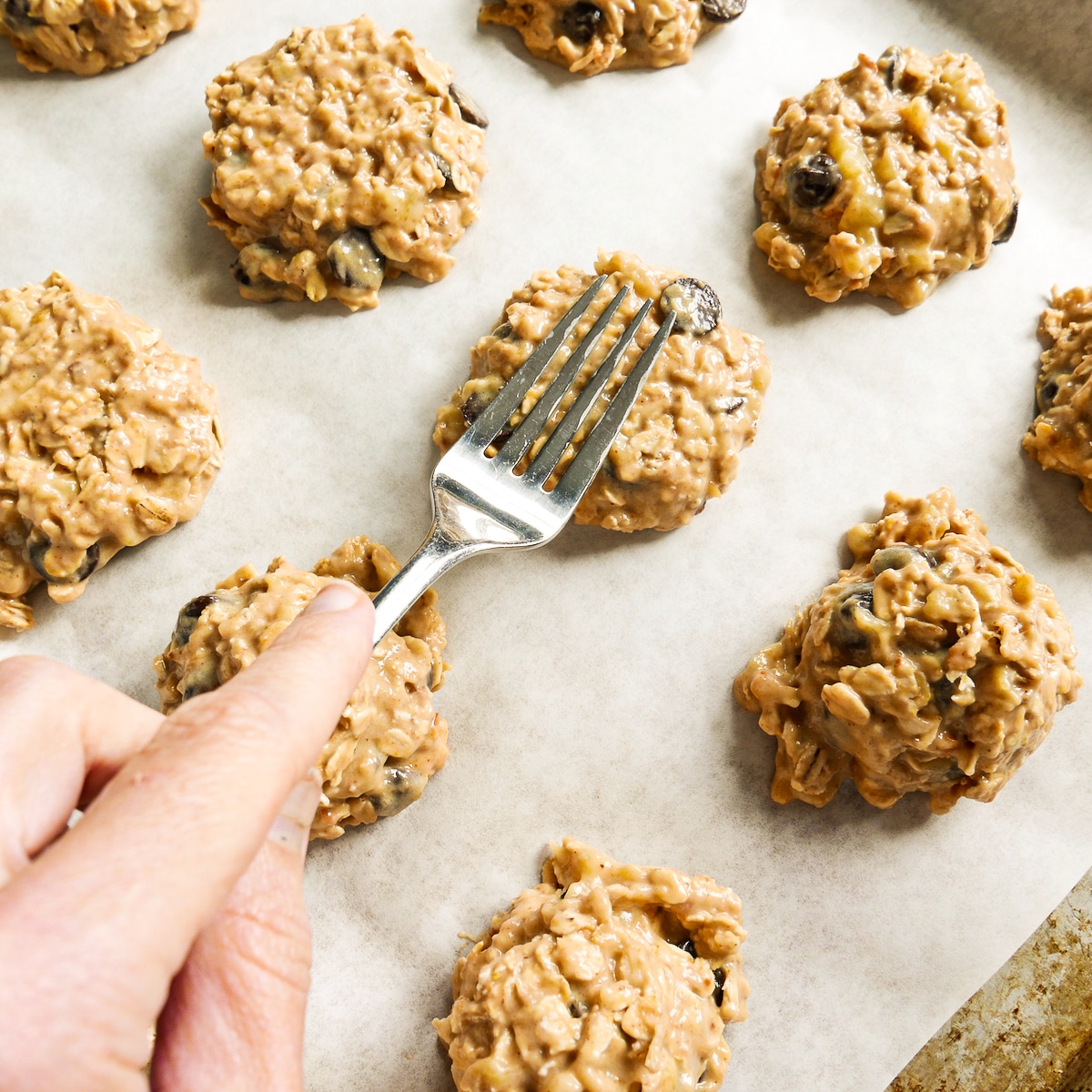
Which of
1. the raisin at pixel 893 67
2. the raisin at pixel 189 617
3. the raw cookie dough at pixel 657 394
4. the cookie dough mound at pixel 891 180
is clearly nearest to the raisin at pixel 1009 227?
the cookie dough mound at pixel 891 180

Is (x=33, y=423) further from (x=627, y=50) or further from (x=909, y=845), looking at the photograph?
(x=909, y=845)

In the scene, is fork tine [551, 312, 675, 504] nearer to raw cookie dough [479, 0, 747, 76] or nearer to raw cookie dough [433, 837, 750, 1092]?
raw cookie dough [433, 837, 750, 1092]

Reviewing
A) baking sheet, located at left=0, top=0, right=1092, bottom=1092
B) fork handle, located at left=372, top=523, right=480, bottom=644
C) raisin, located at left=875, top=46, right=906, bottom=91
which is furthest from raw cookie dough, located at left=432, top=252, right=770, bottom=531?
raisin, located at left=875, top=46, right=906, bottom=91

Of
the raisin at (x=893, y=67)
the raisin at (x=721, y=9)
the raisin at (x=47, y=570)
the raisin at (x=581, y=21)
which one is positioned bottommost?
the raisin at (x=47, y=570)

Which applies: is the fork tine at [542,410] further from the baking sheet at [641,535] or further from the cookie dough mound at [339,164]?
the cookie dough mound at [339,164]

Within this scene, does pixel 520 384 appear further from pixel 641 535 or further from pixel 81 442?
pixel 81 442
